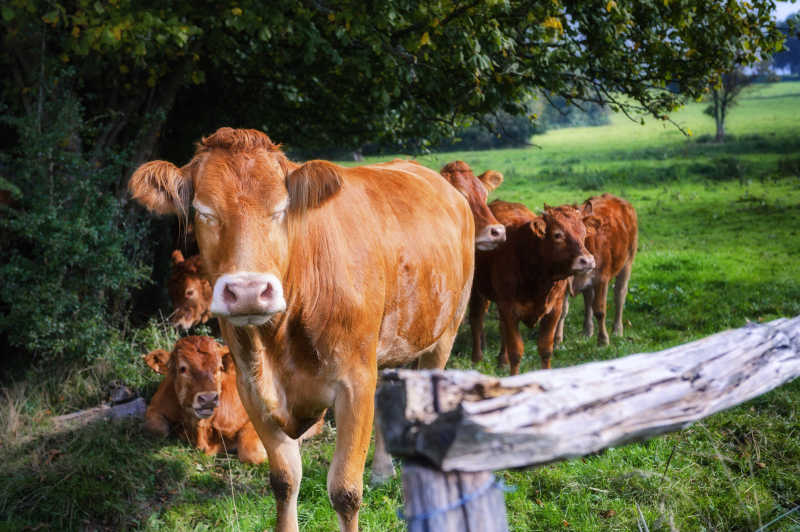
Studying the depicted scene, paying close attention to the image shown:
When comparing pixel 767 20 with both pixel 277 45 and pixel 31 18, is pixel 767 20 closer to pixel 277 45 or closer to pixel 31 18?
→ pixel 277 45

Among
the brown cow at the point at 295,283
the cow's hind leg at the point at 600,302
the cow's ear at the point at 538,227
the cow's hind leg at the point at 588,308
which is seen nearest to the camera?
the brown cow at the point at 295,283

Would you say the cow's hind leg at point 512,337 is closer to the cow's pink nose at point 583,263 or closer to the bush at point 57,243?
the cow's pink nose at point 583,263

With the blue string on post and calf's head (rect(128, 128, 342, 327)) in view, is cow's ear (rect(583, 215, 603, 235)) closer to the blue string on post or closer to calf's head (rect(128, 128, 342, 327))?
calf's head (rect(128, 128, 342, 327))

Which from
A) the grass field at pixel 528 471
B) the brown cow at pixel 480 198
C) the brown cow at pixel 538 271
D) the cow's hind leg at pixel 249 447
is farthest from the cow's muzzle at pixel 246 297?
the brown cow at pixel 480 198

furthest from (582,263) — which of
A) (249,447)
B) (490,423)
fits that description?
(490,423)

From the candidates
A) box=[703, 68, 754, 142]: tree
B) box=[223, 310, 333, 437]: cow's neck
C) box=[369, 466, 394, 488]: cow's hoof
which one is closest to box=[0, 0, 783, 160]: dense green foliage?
box=[223, 310, 333, 437]: cow's neck

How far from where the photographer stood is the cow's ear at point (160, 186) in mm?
3635

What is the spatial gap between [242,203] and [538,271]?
4909 mm

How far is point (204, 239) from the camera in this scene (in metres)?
3.41

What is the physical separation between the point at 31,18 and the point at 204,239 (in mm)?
4984

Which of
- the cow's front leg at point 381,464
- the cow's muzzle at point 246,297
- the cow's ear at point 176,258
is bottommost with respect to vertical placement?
the cow's front leg at point 381,464

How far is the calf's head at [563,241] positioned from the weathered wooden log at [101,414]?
172 inches

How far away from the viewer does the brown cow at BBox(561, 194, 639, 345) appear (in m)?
9.45

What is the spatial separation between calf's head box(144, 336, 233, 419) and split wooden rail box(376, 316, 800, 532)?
3.82 metres
